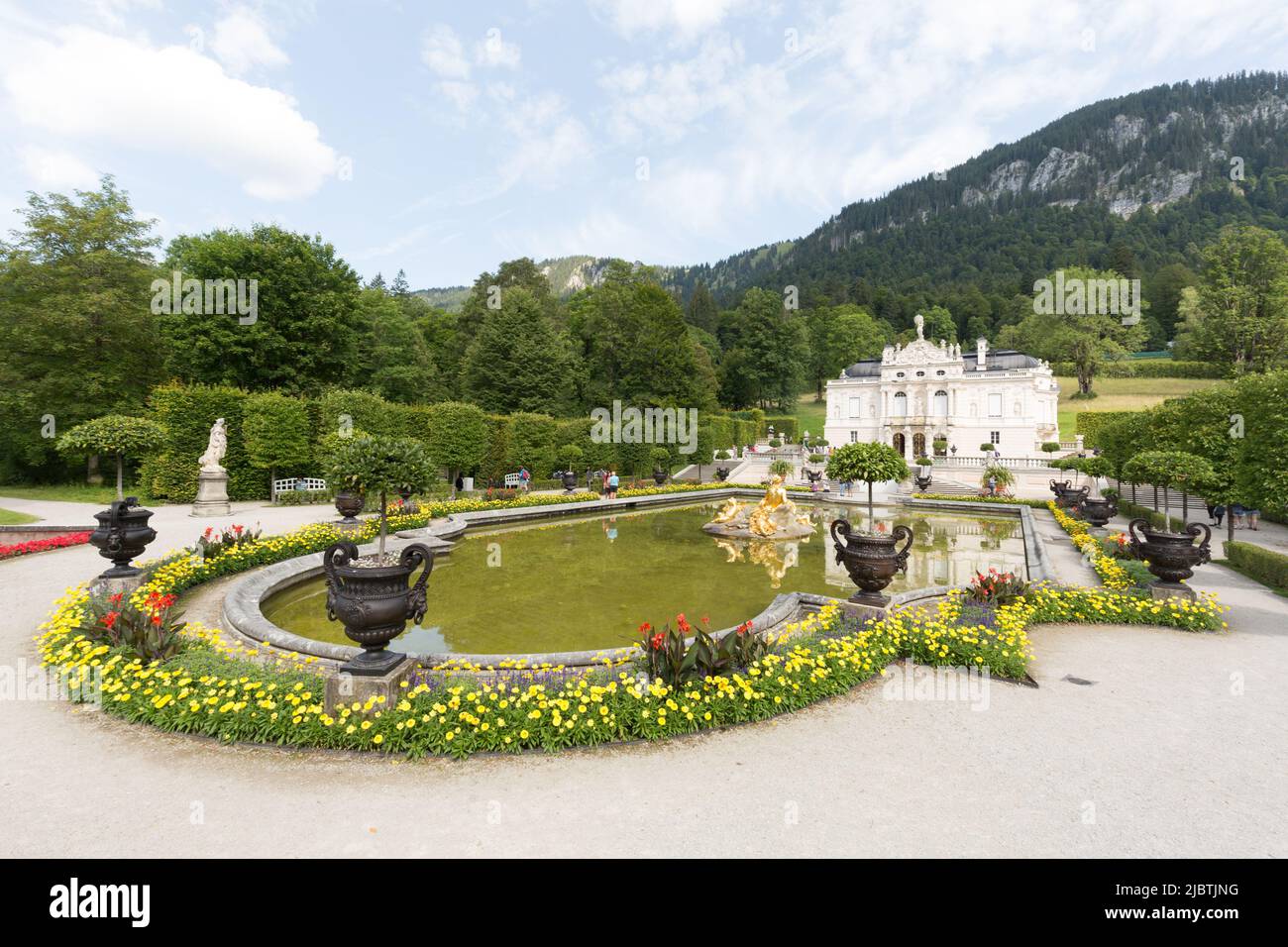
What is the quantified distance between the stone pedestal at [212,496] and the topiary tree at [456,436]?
7.61 meters

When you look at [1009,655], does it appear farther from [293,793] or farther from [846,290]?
[846,290]

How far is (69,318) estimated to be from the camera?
85.0 ft

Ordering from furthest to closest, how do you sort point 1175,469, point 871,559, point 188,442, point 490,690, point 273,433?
1. point 273,433
2. point 188,442
3. point 1175,469
4. point 871,559
5. point 490,690

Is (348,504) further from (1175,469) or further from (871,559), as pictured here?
(1175,469)

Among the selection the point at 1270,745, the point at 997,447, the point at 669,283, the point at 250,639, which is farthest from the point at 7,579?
the point at 669,283

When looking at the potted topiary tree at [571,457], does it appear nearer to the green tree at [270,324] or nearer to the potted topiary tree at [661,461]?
the potted topiary tree at [661,461]

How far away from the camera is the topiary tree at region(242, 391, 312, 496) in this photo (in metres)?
23.1

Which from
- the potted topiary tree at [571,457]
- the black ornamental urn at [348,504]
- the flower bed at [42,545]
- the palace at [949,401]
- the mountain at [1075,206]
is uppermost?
the mountain at [1075,206]

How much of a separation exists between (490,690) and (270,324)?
32.6 metres

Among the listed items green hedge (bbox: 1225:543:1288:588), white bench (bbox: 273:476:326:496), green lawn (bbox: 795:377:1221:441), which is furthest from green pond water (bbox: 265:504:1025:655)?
green lawn (bbox: 795:377:1221:441)

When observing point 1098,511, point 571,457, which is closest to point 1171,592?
point 1098,511

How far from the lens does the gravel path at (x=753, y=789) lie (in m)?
3.76

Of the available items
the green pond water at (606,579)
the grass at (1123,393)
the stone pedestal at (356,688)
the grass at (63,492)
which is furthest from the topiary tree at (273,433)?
the grass at (1123,393)

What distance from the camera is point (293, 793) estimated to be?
437 centimetres
